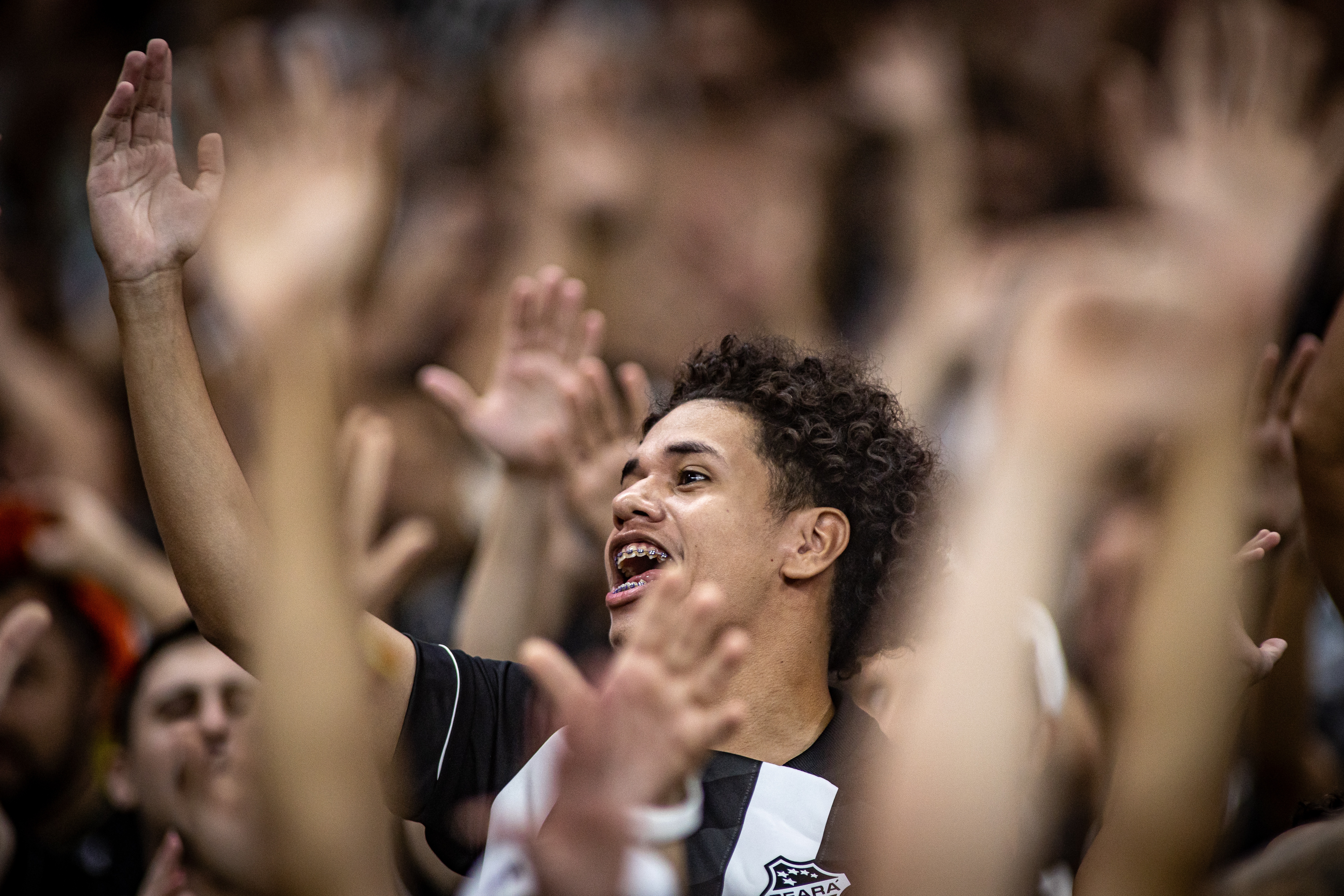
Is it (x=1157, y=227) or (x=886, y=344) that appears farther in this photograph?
(x=886, y=344)

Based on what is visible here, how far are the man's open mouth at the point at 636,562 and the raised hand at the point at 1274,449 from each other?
1.08 meters

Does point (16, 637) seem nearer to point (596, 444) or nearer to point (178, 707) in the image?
point (178, 707)

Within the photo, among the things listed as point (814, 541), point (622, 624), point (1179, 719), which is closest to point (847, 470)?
point (814, 541)

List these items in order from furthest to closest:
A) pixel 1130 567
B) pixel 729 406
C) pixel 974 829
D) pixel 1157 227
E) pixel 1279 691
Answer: pixel 1157 227
pixel 1130 567
pixel 1279 691
pixel 729 406
pixel 974 829

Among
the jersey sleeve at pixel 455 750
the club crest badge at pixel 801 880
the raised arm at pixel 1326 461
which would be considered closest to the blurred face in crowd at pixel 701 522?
the jersey sleeve at pixel 455 750

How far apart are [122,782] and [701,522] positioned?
1338 mm

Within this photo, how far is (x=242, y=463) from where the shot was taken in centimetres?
333

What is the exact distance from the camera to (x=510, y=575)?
2.57 metres

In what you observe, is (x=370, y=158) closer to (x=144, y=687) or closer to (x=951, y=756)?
(x=144, y=687)

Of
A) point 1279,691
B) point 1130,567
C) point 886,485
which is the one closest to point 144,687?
point 886,485

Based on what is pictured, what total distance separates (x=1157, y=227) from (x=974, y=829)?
1.78m

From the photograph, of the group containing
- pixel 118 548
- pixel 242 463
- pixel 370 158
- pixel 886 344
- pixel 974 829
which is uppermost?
pixel 370 158

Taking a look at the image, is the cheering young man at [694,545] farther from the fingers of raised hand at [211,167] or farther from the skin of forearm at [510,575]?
the skin of forearm at [510,575]

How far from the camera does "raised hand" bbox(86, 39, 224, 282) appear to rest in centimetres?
184
